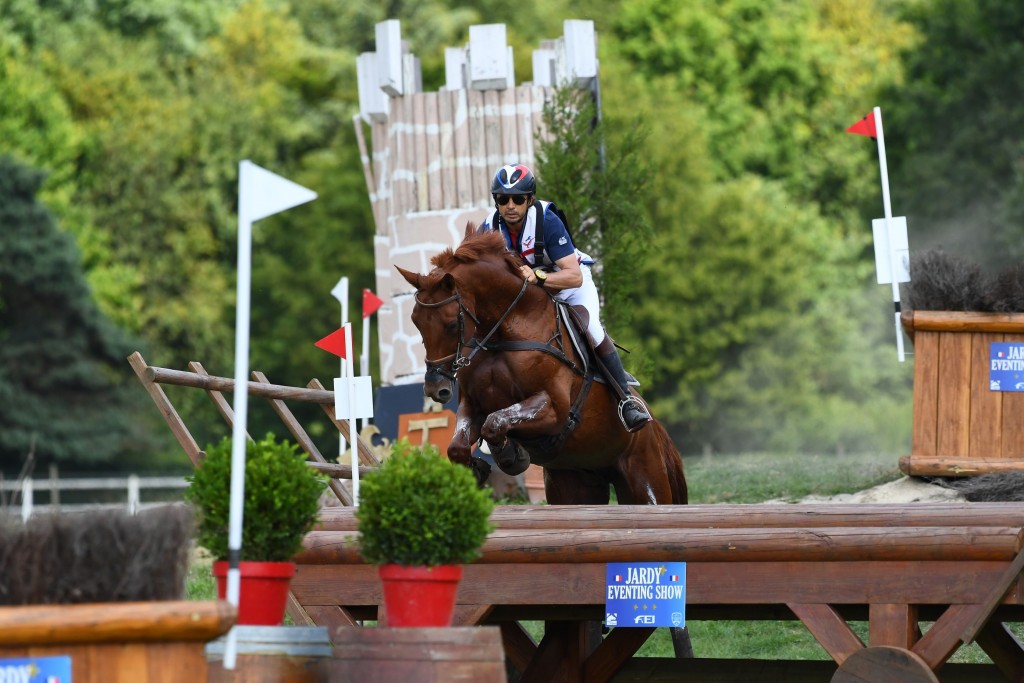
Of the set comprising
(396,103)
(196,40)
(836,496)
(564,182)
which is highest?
(196,40)

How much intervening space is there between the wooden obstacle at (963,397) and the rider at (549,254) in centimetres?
297

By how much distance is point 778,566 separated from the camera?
5441 millimetres

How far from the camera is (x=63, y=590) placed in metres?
4.06

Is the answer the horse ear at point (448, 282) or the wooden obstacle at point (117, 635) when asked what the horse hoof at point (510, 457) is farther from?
the wooden obstacle at point (117, 635)

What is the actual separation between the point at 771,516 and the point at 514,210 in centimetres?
243

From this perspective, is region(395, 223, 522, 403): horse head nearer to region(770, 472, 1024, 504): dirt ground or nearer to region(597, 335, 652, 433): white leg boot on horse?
region(597, 335, 652, 433): white leg boot on horse

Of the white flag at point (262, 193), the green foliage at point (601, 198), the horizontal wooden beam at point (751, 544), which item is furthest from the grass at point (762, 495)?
the white flag at point (262, 193)

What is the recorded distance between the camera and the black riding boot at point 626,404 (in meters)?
7.62

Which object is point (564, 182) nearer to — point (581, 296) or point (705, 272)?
point (581, 296)

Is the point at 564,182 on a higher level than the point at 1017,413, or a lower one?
higher

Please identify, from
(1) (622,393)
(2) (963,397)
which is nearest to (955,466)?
(2) (963,397)

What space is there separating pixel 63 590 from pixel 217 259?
3235 centimetres

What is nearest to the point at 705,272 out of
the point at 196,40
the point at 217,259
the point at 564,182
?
the point at 217,259

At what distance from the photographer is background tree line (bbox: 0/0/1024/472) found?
30750mm
